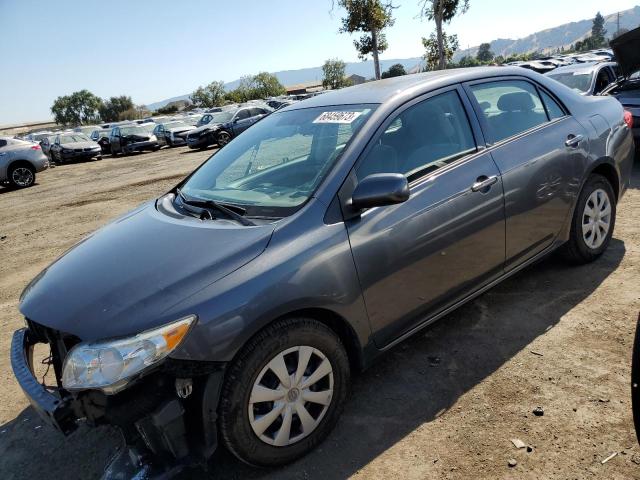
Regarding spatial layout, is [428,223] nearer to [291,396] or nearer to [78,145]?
[291,396]

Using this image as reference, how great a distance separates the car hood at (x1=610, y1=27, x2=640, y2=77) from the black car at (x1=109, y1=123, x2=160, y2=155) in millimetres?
21366

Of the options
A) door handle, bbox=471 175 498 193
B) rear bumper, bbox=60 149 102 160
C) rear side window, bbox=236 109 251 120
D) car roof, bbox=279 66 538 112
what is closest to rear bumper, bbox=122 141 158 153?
rear bumper, bbox=60 149 102 160

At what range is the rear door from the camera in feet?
10.7

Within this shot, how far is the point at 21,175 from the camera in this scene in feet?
50.1

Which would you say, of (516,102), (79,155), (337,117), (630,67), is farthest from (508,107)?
(79,155)

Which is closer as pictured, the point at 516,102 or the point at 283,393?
the point at 283,393

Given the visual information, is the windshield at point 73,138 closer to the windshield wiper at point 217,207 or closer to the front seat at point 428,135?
the windshield wiper at point 217,207

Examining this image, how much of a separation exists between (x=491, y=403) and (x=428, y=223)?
1018mm

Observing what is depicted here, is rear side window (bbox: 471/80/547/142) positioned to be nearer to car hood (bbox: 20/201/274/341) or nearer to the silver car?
car hood (bbox: 20/201/274/341)

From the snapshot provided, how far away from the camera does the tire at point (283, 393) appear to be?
7.03ft

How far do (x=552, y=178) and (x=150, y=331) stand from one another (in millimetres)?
2842

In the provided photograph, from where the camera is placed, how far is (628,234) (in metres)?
4.71

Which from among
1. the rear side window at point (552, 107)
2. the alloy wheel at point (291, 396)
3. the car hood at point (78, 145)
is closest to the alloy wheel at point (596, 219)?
the rear side window at point (552, 107)

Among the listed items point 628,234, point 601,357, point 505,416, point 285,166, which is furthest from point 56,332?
point 628,234
